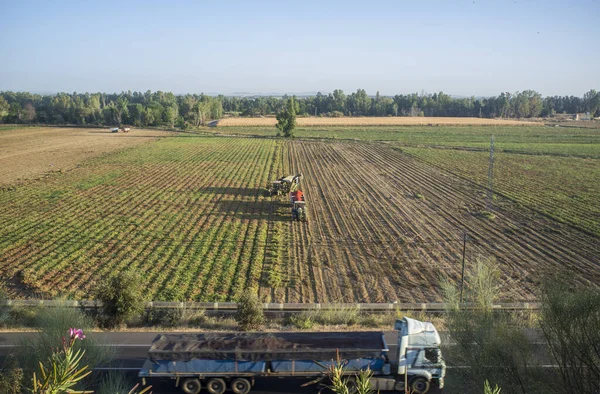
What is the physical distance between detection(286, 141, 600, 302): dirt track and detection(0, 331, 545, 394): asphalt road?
18.4 feet

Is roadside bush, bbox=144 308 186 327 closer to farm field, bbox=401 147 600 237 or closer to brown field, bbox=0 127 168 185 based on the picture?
farm field, bbox=401 147 600 237

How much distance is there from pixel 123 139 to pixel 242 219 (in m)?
55.8

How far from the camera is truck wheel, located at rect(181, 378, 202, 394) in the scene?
1081cm

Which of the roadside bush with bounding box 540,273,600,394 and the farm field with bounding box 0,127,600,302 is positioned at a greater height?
the roadside bush with bounding box 540,273,600,394

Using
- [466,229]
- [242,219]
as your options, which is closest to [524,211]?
[466,229]

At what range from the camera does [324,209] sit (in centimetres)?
3086

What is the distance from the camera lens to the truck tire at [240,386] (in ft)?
35.4

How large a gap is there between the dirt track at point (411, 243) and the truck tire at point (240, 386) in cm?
712

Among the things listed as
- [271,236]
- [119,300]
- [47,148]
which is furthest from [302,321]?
[47,148]

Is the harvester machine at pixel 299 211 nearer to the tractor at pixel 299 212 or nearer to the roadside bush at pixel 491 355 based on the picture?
the tractor at pixel 299 212

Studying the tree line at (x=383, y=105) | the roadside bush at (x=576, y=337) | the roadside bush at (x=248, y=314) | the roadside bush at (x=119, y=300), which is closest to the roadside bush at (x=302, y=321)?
the roadside bush at (x=248, y=314)

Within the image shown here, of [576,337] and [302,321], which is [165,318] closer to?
[302,321]

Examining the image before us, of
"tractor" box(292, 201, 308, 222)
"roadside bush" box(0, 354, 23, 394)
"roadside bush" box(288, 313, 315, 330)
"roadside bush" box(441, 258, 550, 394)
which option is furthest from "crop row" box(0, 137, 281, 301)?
"roadside bush" box(441, 258, 550, 394)

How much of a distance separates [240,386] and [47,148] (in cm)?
6419
